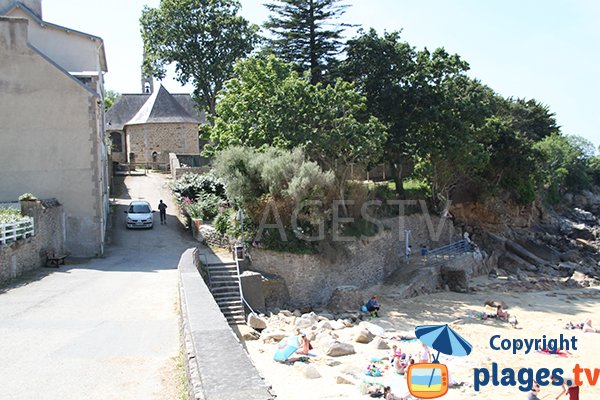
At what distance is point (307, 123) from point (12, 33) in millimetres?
12614

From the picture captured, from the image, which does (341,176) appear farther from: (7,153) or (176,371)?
(176,371)

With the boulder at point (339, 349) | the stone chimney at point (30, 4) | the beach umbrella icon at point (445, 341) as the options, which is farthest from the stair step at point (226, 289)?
the stone chimney at point (30, 4)

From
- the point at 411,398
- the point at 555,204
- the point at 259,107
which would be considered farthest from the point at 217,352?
the point at 555,204

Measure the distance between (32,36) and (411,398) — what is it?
23501mm

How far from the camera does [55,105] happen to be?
22391 millimetres

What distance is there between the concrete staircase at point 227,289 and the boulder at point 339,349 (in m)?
4.20

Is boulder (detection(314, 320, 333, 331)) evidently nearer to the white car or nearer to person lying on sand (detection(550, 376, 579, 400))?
person lying on sand (detection(550, 376, 579, 400))

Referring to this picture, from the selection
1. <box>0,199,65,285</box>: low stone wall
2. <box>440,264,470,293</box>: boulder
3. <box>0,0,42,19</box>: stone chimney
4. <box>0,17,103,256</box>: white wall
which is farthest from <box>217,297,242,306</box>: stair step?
<box>0,0,42,19</box>: stone chimney

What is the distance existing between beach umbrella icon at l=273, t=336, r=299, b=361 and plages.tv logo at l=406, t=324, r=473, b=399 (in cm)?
411

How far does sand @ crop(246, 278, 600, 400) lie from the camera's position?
42.4 ft

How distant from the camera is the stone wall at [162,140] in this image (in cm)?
4569

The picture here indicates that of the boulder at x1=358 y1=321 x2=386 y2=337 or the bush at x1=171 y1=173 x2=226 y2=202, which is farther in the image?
the bush at x1=171 y1=173 x2=226 y2=202

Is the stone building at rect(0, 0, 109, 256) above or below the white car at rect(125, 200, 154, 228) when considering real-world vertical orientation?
above

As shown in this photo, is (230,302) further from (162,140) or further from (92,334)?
(162,140)
